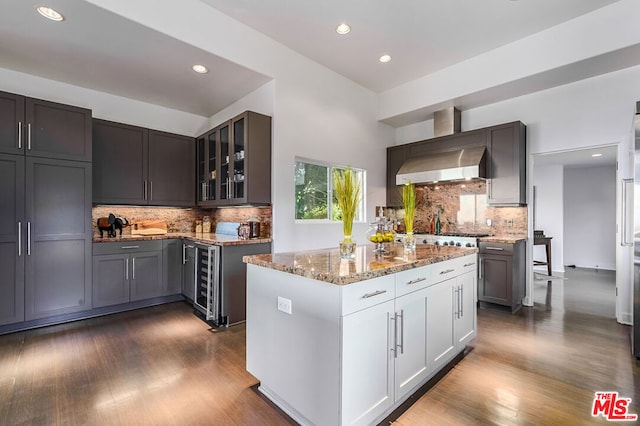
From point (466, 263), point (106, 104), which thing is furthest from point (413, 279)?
point (106, 104)

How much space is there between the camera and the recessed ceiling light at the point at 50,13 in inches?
101

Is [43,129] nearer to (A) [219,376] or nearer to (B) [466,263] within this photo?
(A) [219,376]

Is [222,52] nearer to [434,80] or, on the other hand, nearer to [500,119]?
[434,80]

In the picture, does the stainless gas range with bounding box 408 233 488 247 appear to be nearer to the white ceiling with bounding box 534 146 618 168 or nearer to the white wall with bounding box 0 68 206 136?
the white ceiling with bounding box 534 146 618 168

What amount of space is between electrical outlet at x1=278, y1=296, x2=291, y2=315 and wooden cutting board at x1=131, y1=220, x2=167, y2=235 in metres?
3.30

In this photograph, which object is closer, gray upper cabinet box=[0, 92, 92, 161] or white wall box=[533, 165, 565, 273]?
gray upper cabinet box=[0, 92, 92, 161]

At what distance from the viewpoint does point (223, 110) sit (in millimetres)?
4910

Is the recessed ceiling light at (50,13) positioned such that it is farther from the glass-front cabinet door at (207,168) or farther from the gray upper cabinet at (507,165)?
the gray upper cabinet at (507,165)

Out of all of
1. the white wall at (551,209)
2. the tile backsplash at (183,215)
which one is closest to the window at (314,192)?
the tile backsplash at (183,215)

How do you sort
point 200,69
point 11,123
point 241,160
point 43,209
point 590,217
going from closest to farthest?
1. point 11,123
2. point 43,209
3. point 200,69
4. point 241,160
5. point 590,217

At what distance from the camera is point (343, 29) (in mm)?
3424

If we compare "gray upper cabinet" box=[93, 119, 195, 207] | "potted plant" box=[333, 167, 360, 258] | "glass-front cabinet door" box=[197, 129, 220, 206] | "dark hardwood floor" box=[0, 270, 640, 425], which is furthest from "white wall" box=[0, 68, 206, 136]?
"potted plant" box=[333, 167, 360, 258]

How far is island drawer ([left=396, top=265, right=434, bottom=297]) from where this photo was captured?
1.89m

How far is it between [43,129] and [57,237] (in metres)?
1.22
